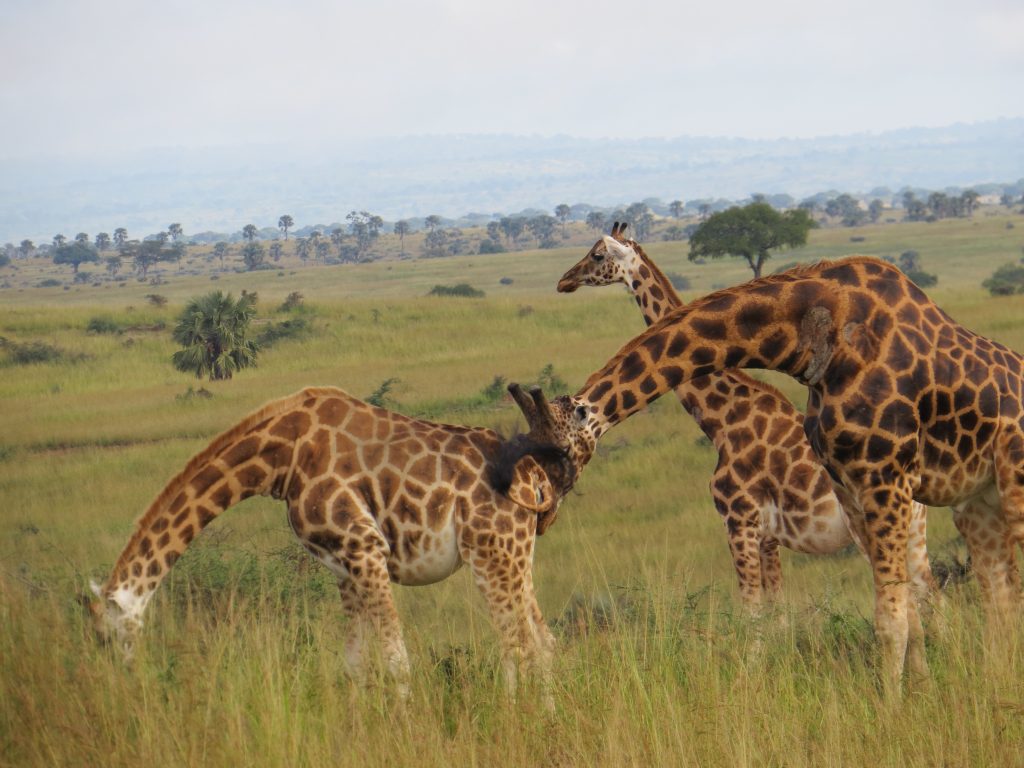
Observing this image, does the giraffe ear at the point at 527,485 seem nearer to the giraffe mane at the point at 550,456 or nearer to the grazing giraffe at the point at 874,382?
the giraffe mane at the point at 550,456

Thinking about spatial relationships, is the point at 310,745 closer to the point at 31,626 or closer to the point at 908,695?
the point at 31,626

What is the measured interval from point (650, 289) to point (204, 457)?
144 inches

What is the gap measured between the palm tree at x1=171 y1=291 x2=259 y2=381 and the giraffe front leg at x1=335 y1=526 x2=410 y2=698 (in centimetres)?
3061

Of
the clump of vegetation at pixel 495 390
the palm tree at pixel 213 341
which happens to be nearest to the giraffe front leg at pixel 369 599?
the clump of vegetation at pixel 495 390

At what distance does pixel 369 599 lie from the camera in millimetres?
6566

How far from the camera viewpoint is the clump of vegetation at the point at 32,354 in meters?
39.3

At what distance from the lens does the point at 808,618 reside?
7.38 m

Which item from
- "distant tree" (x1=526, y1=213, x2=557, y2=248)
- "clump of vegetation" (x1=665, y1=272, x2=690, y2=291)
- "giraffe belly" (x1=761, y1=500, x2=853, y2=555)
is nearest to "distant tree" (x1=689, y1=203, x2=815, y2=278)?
"clump of vegetation" (x1=665, y1=272, x2=690, y2=291)

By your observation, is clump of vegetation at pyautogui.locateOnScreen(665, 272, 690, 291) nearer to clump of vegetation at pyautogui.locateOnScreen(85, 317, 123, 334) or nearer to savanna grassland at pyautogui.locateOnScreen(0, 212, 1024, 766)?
clump of vegetation at pyautogui.locateOnScreen(85, 317, 123, 334)

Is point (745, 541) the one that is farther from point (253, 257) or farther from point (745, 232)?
point (253, 257)

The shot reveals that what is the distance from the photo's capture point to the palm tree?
36.9 m

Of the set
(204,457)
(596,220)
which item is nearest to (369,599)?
(204,457)

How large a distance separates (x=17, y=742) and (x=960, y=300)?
3854 centimetres

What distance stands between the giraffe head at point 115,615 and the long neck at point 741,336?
2.58m
